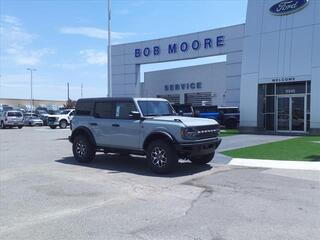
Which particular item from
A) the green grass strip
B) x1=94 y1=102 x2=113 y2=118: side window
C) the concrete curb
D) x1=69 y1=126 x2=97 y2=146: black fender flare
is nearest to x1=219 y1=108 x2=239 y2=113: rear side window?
the green grass strip

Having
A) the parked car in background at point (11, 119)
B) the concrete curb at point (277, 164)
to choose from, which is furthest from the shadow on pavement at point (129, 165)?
the parked car in background at point (11, 119)

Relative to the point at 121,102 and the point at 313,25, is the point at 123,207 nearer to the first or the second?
the point at 121,102

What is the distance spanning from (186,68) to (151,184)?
37.0 meters

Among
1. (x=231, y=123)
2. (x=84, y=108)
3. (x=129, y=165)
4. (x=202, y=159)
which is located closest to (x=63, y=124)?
(x=231, y=123)

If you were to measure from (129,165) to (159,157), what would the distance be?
6.33 feet

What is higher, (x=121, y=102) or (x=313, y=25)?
(x=313, y=25)

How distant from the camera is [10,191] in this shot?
960 cm

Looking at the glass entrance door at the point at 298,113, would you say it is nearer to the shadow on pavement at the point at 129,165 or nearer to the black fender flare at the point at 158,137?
the shadow on pavement at the point at 129,165

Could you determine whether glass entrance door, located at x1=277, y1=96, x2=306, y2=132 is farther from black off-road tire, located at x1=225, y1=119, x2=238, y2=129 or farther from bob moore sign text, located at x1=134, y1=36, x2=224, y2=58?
bob moore sign text, located at x1=134, y1=36, x2=224, y2=58

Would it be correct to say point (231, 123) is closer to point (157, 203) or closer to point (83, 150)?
point (83, 150)

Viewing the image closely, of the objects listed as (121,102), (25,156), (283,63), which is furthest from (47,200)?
(283,63)

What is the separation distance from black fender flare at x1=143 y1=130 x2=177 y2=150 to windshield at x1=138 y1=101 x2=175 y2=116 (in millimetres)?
874

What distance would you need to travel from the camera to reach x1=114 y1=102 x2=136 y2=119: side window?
13.2m

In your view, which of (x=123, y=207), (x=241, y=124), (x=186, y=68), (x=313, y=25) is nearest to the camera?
(x=123, y=207)
